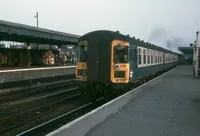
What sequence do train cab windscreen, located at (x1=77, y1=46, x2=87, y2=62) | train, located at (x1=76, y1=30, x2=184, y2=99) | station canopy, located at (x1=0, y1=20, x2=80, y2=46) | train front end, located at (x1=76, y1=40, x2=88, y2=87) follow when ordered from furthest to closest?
station canopy, located at (x1=0, y1=20, x2=80, y2=46)
train cab windscreen, located at (x1=77, y1=46, x2=87, y2=62)
train front end, located at (x1=76, y1=40, x2=88, y2=87)
train, located at (x1=76, y1=30, x2=184, y2=99)

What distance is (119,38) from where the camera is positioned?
40.2 ft

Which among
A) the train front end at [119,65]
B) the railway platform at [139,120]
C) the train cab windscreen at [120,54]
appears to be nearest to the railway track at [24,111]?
the railway platform at [139,120]

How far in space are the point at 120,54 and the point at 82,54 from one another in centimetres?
178

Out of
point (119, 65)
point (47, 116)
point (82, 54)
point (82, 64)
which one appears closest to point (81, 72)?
point (82, 64)

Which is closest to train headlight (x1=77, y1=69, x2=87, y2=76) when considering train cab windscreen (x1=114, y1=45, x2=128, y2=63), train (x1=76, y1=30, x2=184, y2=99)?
train (x1=76, y1=30, x2=184, y2=99)

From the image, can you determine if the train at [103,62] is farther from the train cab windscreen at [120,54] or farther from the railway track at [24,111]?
the railway track at [24,111]

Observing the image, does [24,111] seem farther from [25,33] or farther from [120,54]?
[25,33]

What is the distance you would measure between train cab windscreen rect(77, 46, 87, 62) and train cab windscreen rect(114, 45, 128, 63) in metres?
1.42

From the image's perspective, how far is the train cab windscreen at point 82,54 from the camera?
12538 millimetres

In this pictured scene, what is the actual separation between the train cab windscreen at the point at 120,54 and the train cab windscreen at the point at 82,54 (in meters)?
1.42

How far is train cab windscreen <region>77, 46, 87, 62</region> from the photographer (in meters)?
12.5

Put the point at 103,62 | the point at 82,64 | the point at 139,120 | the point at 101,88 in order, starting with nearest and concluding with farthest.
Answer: the point at 139,120 < the point at 103,62 < the point at 101,88 < the point at 82,64

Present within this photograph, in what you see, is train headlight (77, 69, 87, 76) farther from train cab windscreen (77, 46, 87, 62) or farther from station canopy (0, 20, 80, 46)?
station canopy (0, 20, 80, 46)

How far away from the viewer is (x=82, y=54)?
41.4 ft
